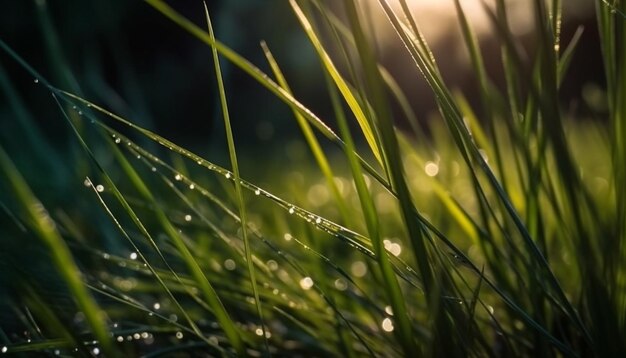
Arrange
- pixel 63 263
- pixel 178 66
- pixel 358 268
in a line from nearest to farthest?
pixel 63 263, pixel 358 268, pixel 178 66

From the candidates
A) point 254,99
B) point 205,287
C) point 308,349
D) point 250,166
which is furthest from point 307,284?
point 254,99

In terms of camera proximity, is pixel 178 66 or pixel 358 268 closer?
pixel 358 268

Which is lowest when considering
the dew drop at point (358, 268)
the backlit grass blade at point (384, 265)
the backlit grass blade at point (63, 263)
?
the backlit grass blade at point (63, 263)

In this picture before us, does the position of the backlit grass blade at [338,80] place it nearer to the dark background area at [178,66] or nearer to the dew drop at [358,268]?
the dew drop at [358,268]

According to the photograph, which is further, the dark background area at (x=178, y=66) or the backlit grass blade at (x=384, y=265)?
the dark background area at (x=178, y=66)

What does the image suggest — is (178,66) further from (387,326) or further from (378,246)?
(378,246)

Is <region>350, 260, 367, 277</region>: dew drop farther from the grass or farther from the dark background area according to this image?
the dark background area

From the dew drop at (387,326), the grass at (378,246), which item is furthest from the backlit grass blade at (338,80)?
the dew drop at (387,326)

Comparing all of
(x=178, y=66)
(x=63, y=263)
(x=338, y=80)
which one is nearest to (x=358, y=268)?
(x=338, y=80)

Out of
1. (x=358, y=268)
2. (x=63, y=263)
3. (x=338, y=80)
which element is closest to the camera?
(x=63, y=263)

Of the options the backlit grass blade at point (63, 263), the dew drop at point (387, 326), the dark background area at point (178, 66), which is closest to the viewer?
the backlit grass blade at point (63, 263)

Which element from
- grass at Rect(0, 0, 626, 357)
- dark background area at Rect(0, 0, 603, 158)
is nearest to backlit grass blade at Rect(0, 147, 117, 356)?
grass at Rect(0, 0, 626, 357)
